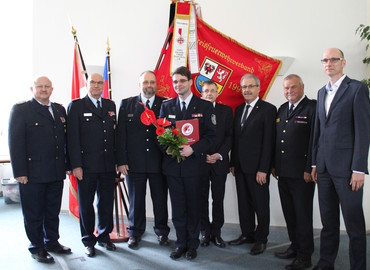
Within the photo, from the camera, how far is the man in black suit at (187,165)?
8.43ft

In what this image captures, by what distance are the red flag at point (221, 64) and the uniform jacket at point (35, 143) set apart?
4.30ft

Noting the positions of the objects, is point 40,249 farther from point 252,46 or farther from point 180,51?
point 252,46

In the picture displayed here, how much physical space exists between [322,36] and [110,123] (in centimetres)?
259

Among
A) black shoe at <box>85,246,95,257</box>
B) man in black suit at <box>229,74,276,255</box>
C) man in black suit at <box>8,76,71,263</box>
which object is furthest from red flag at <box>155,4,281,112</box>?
black shoe at <box>85,246,95,257</box>

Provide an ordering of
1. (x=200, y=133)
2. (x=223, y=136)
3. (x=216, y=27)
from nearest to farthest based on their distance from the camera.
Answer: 1. (x=200, y=133)
2. (x=223, y=136)
3. (x=216, y=27)

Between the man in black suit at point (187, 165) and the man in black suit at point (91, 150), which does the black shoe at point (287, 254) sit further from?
the man in black suit at point (91, 150)

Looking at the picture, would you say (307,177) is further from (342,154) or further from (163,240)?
(163,240)

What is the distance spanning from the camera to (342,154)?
215 cm

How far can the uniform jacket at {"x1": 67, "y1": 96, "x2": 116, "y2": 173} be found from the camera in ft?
8.89

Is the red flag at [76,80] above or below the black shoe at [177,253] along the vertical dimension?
above

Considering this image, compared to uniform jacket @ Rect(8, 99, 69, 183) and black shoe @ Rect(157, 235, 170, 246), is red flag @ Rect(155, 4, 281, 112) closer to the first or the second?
uniform jacket @ Rect(8, 99, 69, 183)

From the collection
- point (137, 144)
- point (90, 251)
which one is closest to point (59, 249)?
point (90, 251)

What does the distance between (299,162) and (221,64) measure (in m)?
1.52

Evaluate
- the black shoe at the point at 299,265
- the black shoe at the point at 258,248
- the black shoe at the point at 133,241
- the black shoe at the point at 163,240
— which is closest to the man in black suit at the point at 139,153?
the black shoe at the point at 133,241
